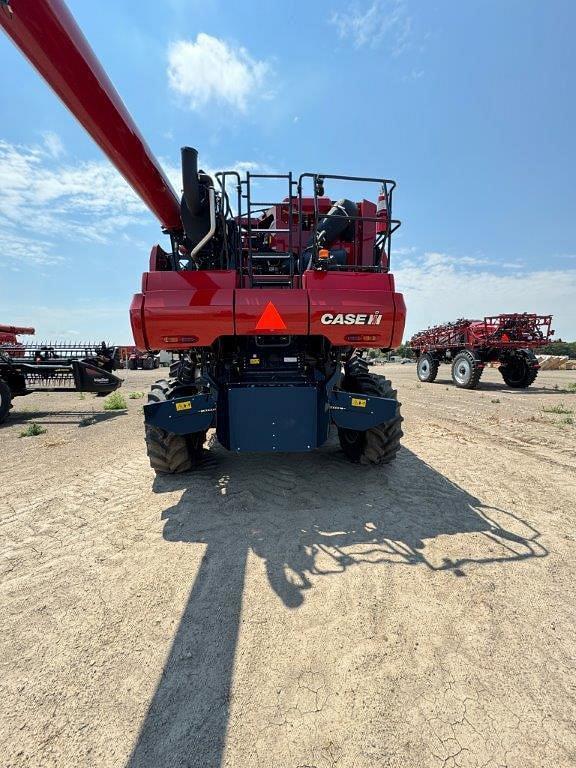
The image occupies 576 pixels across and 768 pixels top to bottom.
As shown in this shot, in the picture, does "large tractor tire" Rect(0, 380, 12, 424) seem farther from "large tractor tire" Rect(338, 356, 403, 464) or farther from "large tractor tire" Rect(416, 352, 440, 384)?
"large tractor tire" Rect(416, 352, 440, 384)

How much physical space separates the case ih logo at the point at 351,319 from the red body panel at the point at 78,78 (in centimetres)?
221

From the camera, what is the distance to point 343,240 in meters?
4.89

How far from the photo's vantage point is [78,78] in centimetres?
264

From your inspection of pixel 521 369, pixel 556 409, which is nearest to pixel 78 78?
pixel 556 409

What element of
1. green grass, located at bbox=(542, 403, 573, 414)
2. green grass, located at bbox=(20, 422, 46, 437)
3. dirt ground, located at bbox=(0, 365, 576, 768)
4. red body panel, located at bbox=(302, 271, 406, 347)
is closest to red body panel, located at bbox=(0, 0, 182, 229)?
red body panel, located at bbox=(302, 271, 406, 347)

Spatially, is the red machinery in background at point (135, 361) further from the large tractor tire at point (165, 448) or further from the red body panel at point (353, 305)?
the red body panel at point (353, 305)

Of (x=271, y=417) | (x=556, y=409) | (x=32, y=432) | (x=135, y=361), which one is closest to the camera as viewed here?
(x=271, y=417)

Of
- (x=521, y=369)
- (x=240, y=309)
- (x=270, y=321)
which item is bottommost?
(x=521, y=369)

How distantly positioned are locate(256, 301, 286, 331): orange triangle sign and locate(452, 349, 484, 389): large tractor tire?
1263 centimetres

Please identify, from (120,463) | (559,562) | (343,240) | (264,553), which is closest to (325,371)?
(343,240)

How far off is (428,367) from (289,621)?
1723cm

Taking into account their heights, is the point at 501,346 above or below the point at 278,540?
above

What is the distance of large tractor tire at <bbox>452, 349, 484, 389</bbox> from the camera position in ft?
46.5

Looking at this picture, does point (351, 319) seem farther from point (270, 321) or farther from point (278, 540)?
point (278, 540)
